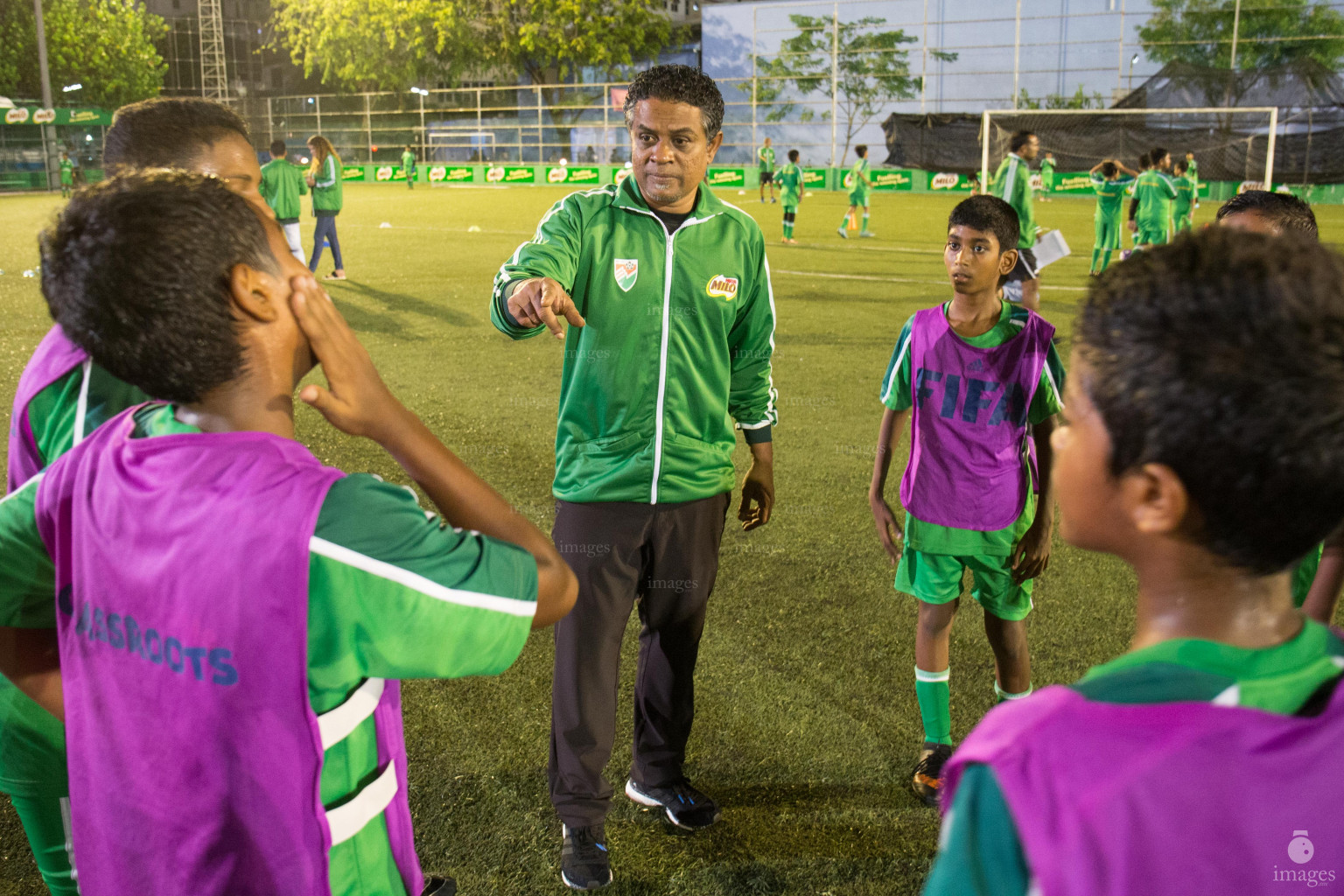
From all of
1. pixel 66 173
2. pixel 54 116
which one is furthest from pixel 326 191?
pixel 54 116

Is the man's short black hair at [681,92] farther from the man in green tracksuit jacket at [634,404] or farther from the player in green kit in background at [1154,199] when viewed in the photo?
the player in green kit in background at [1154,199]

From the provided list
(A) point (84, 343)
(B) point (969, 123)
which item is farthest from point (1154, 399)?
(B) point (969, 123)

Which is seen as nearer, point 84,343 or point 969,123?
point 84,343

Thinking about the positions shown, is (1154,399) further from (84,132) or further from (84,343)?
(84,132)

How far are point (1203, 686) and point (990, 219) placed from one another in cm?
267

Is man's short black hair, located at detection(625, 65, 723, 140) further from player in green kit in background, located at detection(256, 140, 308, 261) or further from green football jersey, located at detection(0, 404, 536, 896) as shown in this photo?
player in green kit in background, located at detection(256, 140, 308, 261)

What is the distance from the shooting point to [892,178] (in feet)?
118

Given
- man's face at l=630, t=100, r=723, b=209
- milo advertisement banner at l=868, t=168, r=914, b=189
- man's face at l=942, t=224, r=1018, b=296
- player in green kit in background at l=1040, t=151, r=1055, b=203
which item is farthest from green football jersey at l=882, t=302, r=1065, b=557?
milo advertisement banner at l=868, t=168, r=914, b=189

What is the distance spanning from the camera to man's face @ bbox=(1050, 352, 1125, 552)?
1.07 metres

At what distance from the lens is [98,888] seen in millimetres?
1390

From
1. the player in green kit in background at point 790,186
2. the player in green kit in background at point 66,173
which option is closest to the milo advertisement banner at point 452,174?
the player in green kit in background at point 66,173

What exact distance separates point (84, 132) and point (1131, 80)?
4040 cm

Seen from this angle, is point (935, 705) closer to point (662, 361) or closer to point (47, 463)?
point (662, 361)

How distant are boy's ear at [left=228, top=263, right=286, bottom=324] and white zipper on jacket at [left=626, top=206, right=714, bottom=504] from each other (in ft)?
5.51
